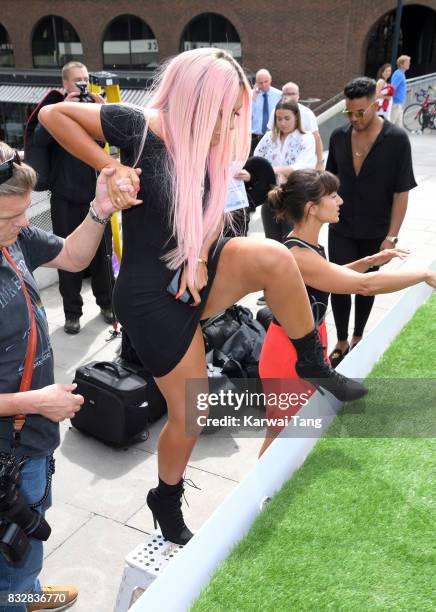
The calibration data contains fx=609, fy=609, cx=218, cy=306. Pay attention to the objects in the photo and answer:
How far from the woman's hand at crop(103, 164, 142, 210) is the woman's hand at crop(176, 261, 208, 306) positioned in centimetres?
31

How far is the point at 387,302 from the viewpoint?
6.24 meters

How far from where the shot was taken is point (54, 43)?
2712 cm

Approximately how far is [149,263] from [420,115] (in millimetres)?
16773

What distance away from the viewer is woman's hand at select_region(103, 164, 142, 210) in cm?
200

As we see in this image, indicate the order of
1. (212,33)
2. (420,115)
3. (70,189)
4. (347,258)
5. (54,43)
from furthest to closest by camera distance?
(54,43) < (212,33) < (420,115) < (70,189) < (347,258)

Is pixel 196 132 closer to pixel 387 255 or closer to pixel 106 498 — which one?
pixel 387 255

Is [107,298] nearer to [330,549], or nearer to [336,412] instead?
[336,412]

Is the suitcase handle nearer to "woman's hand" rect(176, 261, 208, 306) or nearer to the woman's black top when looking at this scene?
the woman's black top

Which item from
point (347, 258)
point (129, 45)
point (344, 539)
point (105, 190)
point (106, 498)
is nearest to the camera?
point (105, 190)

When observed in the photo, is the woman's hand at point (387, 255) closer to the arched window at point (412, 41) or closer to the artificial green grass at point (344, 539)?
the artificial green grass at point (344, 539)

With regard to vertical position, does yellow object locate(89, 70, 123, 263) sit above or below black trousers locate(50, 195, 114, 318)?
above

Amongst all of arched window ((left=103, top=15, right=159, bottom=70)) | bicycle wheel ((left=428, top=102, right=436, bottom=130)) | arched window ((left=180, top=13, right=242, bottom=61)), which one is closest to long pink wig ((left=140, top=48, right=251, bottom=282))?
bicycle wheel ((left=428, top=102, right=436, bottom=130))

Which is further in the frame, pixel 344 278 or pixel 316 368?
pixel 344 278

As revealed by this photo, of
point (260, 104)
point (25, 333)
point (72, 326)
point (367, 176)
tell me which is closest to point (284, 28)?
point (260, 104)
